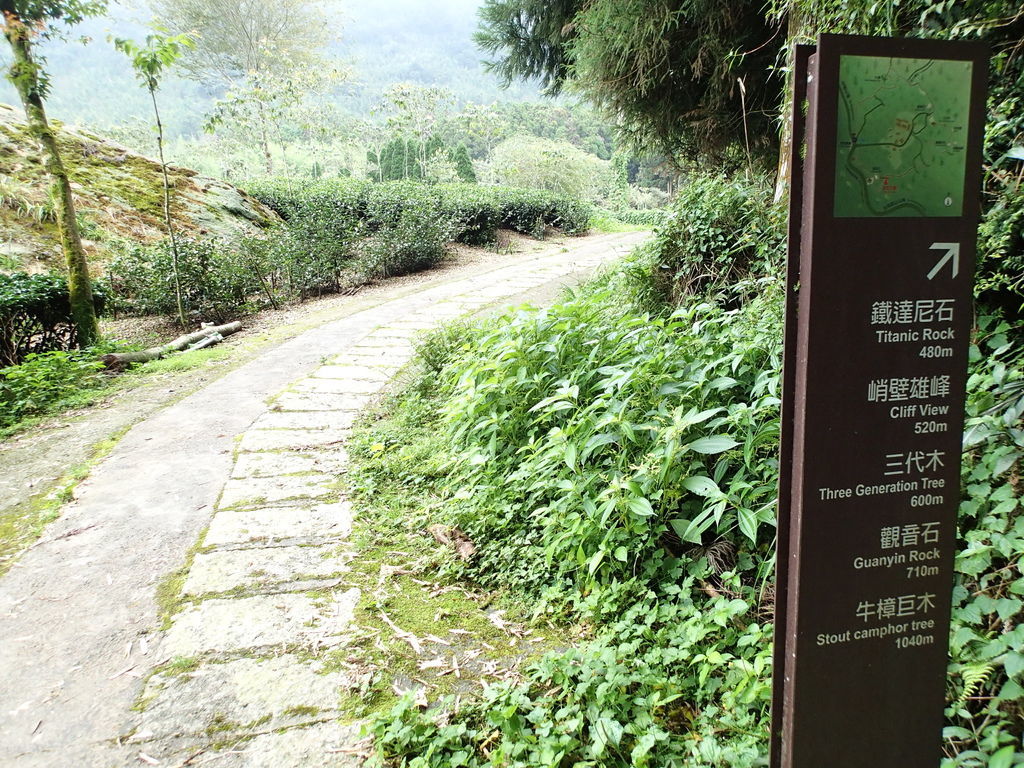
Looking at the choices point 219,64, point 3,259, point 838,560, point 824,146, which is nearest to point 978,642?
point 838,560

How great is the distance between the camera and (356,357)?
5836mm

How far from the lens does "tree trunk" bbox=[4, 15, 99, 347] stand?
18.3ft

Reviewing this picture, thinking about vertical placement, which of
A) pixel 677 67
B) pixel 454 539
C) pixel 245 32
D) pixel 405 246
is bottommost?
pixel 454 539

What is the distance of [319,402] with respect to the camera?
476 cm

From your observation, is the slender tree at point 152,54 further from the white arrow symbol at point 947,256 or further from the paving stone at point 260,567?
the white arrow symbol at point 947,256

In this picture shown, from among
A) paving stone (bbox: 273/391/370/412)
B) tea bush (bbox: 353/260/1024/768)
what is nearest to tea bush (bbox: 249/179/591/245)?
paving stone (bbox: 273/391/370/412)

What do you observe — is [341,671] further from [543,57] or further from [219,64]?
[219,64]

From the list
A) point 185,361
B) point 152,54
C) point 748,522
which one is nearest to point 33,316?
point 185,361

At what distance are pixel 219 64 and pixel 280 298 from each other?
91.1 feet

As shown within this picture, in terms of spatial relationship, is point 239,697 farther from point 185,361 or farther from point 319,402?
point 185,361

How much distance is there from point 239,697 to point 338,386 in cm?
330

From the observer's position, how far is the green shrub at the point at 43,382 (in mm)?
4809

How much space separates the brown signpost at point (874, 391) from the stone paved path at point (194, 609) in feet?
4.30

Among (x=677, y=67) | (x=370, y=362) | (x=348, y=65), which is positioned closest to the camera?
(x=677, y=67)
